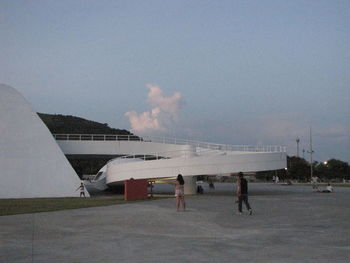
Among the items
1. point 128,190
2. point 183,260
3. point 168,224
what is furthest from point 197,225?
point 128,190

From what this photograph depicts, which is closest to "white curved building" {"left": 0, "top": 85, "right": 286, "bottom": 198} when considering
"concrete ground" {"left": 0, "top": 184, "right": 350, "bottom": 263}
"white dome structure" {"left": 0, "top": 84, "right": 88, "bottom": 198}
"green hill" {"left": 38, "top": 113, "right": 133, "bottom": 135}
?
"white dome structure" {"left": 0, "top": 84, "right": 88, "bottom": 198}

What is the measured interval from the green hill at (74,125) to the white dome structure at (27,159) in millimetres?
106455

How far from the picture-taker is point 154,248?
852cm

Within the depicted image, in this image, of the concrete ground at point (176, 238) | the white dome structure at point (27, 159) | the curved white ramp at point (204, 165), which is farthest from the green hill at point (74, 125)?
the concrete ground at point (176, 238)

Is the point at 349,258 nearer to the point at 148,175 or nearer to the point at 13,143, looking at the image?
the point at 148,175

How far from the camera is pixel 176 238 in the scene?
989 centimetres

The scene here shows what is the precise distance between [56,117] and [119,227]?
161045 millimetres

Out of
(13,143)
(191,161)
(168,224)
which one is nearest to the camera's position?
(168,224)

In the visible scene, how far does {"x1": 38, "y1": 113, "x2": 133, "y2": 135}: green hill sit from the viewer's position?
144 meters

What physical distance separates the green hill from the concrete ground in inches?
5027

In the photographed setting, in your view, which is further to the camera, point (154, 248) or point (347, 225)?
point (347, 225)

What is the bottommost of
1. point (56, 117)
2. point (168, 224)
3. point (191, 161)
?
point (168, 224)

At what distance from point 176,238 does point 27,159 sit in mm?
23925

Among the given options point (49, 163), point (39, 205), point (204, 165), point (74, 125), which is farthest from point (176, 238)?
point (74, 125)
